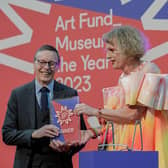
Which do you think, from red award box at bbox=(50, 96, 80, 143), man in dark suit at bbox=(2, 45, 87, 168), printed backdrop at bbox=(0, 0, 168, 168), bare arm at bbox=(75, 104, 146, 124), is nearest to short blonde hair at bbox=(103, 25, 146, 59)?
bare arm at bbox=(75, 104, 146, 124)

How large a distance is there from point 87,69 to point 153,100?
1.41 m

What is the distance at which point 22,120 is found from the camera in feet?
10.4

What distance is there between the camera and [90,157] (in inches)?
92.5

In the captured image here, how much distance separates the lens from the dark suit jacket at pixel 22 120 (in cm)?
312

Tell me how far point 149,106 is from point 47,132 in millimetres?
592

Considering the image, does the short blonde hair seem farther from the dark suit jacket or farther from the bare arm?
the dark suit jacket

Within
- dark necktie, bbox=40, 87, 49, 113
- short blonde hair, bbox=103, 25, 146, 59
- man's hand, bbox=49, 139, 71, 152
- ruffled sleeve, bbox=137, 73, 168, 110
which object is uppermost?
short blonde hair, bbox=103, 25, 146, 59

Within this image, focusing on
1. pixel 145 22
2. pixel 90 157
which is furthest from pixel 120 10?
pixel 90 157

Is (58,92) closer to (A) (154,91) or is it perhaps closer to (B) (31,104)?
(B) (31,104)

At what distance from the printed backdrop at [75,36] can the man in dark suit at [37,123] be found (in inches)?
30.3

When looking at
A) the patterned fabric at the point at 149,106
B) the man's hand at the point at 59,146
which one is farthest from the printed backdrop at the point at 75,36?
the patterned fabric at the point at 149,106

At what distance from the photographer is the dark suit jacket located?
3.12 metres

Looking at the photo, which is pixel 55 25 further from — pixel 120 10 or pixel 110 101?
pixel 110 101

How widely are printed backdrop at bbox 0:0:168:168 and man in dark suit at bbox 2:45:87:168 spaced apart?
2.52 feet
